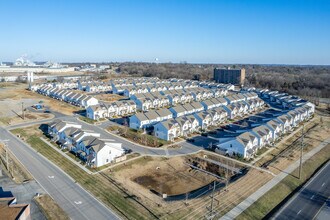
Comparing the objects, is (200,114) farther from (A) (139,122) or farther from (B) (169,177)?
(B) (169,177)

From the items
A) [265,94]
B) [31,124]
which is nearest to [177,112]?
[31,124]

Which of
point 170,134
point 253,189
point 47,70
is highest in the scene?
point 47,70

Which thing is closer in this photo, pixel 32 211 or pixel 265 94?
pixel 32 211

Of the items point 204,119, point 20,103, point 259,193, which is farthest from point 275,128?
point 20,103

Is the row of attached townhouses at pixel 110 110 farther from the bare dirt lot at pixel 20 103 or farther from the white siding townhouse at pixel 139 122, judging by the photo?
the white siding townhouse at pixel 139 122

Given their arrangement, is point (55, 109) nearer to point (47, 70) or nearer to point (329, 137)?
point (329, 137)

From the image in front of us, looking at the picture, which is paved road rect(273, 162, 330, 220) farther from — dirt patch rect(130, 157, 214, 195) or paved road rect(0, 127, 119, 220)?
paved road rect(0, 127, 119, 220)

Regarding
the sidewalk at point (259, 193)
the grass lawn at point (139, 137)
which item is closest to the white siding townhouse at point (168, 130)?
the grass lawn at point (139, 137)
